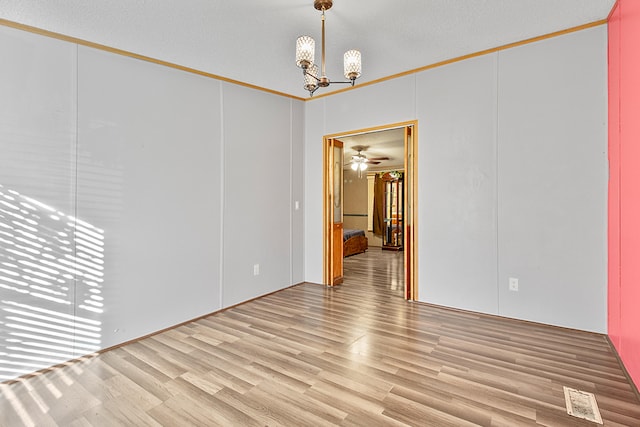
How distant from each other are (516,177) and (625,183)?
937mm

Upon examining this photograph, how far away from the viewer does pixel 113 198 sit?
8.92 feet

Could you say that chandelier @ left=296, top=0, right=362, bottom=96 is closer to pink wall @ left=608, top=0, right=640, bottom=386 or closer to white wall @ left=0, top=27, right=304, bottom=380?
white wall @ left=0, top=27, right=304, bottom=380

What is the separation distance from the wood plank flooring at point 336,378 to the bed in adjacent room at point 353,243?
395 centimetres

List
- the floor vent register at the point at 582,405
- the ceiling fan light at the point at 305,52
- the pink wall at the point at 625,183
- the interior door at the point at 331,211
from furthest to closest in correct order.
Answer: the interior door at the point at 331,211 < the ceiling fan light at the point at 305,52 < the pink wall at the point at 625,183 < the floor vent register at the point at 582,405

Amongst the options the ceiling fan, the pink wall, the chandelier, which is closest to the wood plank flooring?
the pink wall

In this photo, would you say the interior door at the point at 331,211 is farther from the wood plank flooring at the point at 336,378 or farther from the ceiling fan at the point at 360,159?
the ceiling fan at the point at 360,159

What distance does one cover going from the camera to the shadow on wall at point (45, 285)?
224 cm

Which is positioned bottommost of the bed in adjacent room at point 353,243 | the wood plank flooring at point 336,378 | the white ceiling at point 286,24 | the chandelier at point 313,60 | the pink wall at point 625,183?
the wood plank flooring at point 336,378

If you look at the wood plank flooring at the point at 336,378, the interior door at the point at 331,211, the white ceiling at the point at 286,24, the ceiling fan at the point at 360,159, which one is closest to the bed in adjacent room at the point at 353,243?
the ceiling fan at the point at 360,159

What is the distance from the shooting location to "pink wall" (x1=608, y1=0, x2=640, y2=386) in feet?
6.50

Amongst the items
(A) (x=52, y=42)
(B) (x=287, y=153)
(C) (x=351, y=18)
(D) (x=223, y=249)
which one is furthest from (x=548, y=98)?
(A) (x=52, y=42)

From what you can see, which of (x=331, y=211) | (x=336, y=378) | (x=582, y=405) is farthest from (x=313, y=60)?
(x=582, y=405)

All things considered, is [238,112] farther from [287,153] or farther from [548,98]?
[548,98]

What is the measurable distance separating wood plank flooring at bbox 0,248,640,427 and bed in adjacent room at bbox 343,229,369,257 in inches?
156
